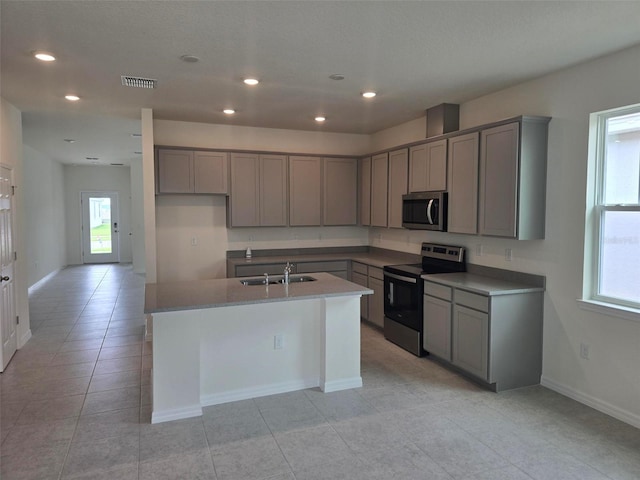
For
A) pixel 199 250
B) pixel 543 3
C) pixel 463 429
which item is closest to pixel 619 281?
pixel 463 429

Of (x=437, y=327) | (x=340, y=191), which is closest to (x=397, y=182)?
(x=340, y=191)

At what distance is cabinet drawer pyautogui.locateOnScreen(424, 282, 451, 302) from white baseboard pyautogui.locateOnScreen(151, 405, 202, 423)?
2380 millimetres

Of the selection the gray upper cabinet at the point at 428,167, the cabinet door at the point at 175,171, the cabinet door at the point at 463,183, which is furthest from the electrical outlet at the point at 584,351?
the cabinet door at the point at 175,171

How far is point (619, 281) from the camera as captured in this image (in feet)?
10.7

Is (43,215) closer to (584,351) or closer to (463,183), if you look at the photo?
(463,183)

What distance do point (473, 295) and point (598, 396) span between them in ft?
3.86

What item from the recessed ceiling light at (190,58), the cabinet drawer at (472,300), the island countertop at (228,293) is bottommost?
the cabinet drawer at (472,300)

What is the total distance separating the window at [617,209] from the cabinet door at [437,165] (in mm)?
1421

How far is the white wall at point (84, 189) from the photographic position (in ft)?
38.0

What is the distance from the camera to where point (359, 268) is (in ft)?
19.0

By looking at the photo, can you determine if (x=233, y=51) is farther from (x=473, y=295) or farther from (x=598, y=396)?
(x=598, y=396)

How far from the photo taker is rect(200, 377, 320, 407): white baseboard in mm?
3428

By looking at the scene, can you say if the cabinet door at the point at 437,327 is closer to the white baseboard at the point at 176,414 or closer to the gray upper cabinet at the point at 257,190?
the white baseboard at the point at 176,414

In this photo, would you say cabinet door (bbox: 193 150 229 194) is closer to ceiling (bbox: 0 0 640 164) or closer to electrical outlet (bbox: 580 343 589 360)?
ceiling (bbox: 0 0 640 164)
